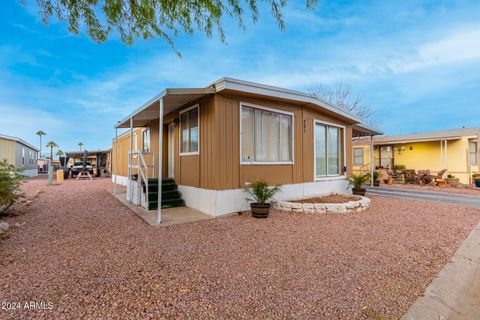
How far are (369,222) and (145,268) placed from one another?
4526 mm

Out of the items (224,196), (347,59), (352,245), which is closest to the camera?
(352,245)

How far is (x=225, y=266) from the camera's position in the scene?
2967mm

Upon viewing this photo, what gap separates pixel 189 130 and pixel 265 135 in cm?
213

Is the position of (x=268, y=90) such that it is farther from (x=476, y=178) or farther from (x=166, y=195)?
(x=476, y=178)

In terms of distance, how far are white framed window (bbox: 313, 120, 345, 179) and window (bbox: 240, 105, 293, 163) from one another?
134 centimetres

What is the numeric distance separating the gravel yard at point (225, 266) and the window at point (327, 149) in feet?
9.72

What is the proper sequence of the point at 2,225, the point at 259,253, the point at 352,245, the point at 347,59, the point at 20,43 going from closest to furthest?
the point at 259,253 → the point at 352,245 → the point at 2,225 → the point at 20,43 → the point at 347,59

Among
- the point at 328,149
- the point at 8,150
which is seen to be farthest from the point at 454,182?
the point at 8,150

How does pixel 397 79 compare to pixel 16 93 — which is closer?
pixel 16 93

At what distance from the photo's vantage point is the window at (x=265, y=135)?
240 inches

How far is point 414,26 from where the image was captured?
8.84 metres

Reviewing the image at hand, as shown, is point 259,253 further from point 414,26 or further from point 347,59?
point 347,59

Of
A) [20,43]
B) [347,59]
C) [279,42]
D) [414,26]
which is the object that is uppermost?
[347,59]

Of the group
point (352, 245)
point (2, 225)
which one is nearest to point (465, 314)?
point (352, 245)
